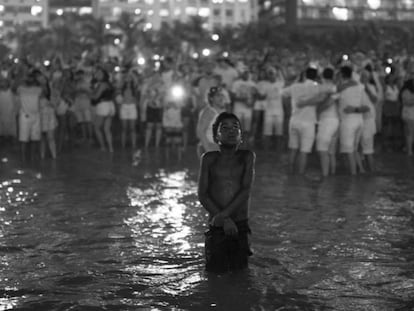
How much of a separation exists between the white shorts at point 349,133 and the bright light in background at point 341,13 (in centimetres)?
10693

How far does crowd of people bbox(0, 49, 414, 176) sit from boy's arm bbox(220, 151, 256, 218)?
5.81 meters

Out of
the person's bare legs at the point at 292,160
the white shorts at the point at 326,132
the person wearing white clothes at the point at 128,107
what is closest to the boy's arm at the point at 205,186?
the white shorts at the point at 326,132

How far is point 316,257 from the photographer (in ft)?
24.3

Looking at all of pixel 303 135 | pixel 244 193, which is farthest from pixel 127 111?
pixel 244 193

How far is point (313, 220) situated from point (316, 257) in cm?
183

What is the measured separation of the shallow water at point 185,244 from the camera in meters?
6.13

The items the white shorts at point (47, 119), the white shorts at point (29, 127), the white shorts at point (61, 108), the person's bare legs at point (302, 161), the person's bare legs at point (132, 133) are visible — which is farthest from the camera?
the person's bare legs at point (132, 133)

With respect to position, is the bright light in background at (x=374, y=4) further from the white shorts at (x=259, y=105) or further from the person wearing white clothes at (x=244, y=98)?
the person wearing white clothes at (x=244, y=98)

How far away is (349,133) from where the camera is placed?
12.5m

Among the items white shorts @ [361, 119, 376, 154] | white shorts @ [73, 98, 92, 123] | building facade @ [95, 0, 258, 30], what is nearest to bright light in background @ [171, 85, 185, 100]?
white shorts @ [73, 98, 92, 123]

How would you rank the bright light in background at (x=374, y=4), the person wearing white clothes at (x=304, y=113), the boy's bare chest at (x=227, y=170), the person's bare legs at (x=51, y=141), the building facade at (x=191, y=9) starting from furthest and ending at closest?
the building facade at (x=191, y=9)
the bright light in background at (x=374, y=4)
the person's bare legs at (x=51, y=141)
the person wearing white clothes at (x=304, y=113)
the boy's bare chest at (x=227, y=170)

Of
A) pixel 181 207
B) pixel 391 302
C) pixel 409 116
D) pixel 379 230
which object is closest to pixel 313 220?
pixel 379 230

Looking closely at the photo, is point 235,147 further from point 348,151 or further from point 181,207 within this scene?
point 348,151

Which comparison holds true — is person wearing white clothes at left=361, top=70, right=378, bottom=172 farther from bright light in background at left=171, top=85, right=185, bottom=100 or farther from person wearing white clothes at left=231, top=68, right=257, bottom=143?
bright light in background at left=171, top=85, right=185, bottom=100
